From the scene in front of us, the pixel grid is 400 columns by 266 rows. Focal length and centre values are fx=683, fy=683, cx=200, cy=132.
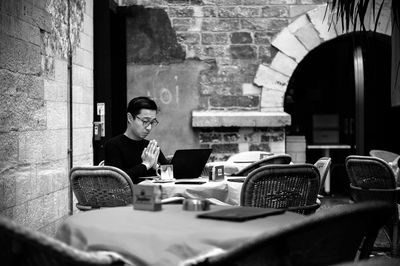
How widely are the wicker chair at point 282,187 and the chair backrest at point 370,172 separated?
173 centimetres

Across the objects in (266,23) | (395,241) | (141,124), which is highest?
(266,23)

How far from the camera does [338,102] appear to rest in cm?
1214

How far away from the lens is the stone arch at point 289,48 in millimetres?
8883

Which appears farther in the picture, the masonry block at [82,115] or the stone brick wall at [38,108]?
the masonry block at [82,115]

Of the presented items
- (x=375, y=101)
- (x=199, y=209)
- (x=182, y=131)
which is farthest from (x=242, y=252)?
(x=375, y=101)

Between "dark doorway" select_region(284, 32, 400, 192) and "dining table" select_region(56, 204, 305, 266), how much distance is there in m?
9.20

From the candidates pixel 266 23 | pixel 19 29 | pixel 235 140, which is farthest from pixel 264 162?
pixel 266 23

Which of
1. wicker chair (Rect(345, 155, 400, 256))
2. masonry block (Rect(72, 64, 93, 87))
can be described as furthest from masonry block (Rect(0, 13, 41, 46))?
wicker chair (Rect(345, 155, 400, 256))

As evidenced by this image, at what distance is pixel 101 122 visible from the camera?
258 inches

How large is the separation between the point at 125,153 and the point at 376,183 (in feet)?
6.89

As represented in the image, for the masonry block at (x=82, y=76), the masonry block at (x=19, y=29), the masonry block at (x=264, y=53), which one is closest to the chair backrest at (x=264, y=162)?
the masonry block at (x=19, y=29)

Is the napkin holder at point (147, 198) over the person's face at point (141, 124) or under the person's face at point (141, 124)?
under

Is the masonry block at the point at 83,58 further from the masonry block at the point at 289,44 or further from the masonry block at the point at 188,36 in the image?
the masonry block at the point at 289,44

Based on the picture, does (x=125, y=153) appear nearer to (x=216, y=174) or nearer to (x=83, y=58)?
(x=216, y=174)
